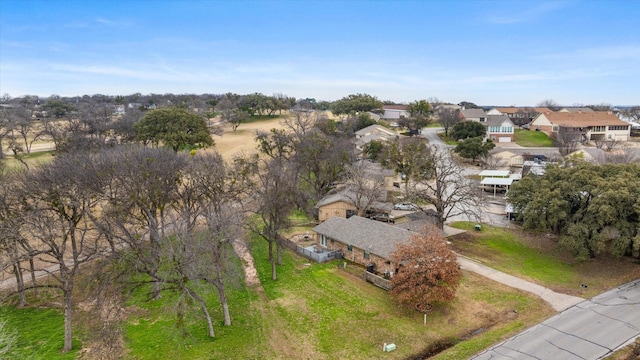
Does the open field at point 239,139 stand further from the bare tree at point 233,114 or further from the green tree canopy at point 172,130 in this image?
the green tree canopy at point 172,130

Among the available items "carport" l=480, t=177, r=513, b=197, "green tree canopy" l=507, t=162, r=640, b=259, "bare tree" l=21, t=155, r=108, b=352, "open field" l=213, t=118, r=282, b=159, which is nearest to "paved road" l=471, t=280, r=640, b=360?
"green tree canopy" l=507, t=162, r=640, b=259

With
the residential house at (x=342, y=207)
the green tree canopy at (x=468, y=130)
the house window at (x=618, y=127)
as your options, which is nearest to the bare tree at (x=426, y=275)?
the residential house at (x=342, y=207)

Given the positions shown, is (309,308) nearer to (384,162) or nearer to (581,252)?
(581,252)

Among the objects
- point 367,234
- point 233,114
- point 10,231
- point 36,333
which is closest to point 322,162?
point 367,234

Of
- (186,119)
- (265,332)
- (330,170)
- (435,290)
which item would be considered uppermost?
(186,119)

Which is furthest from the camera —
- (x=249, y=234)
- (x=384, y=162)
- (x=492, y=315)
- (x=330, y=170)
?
(x=384, y=162)

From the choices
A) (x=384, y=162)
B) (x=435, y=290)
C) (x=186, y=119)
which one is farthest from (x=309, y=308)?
(x=186, y=119)

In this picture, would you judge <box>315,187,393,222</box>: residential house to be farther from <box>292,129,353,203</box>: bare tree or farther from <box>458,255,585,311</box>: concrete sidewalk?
<box>458,255,585,311</box>: concrete sidewalk
